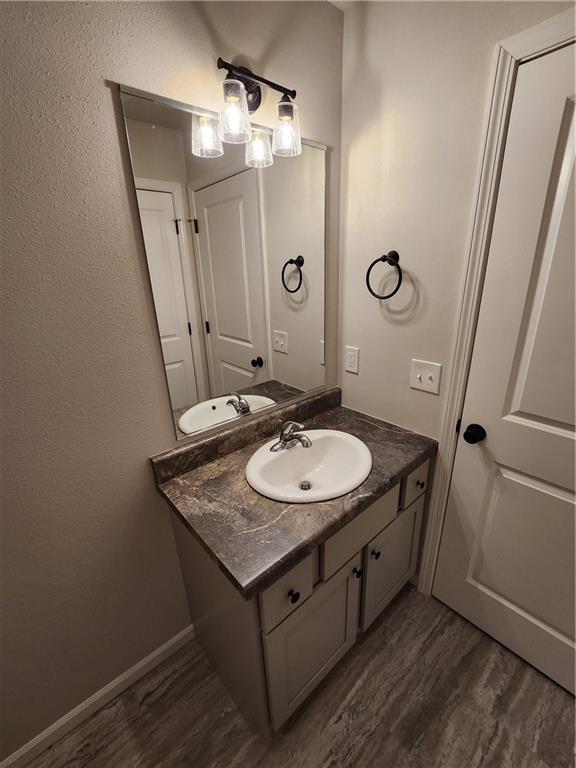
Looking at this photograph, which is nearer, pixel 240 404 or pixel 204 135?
pixel 204 135

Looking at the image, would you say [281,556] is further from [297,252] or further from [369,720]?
[297,252]

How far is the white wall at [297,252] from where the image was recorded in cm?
133

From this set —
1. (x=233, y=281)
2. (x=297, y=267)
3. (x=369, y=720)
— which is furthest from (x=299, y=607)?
(x=297, y=267)

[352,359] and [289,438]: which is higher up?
[352,359]

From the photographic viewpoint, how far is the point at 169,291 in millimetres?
1116

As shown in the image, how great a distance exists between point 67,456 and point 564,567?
164 centimetres

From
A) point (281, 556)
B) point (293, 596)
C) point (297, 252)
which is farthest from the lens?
point (297, 252)

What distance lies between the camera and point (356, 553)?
1158 mm

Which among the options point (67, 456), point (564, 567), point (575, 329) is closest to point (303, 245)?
point (575, 329)

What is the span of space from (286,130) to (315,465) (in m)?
1.19

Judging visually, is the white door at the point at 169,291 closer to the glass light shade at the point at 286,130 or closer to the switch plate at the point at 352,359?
the glass light shade at the point at 286,130

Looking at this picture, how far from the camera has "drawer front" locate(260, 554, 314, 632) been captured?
2.93 ft

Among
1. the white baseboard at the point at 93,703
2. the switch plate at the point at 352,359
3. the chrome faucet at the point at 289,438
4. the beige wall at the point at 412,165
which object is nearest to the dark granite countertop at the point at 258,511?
the chrome faucet at the point at 289,438

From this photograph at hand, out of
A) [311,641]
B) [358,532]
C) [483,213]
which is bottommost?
[311,641]
